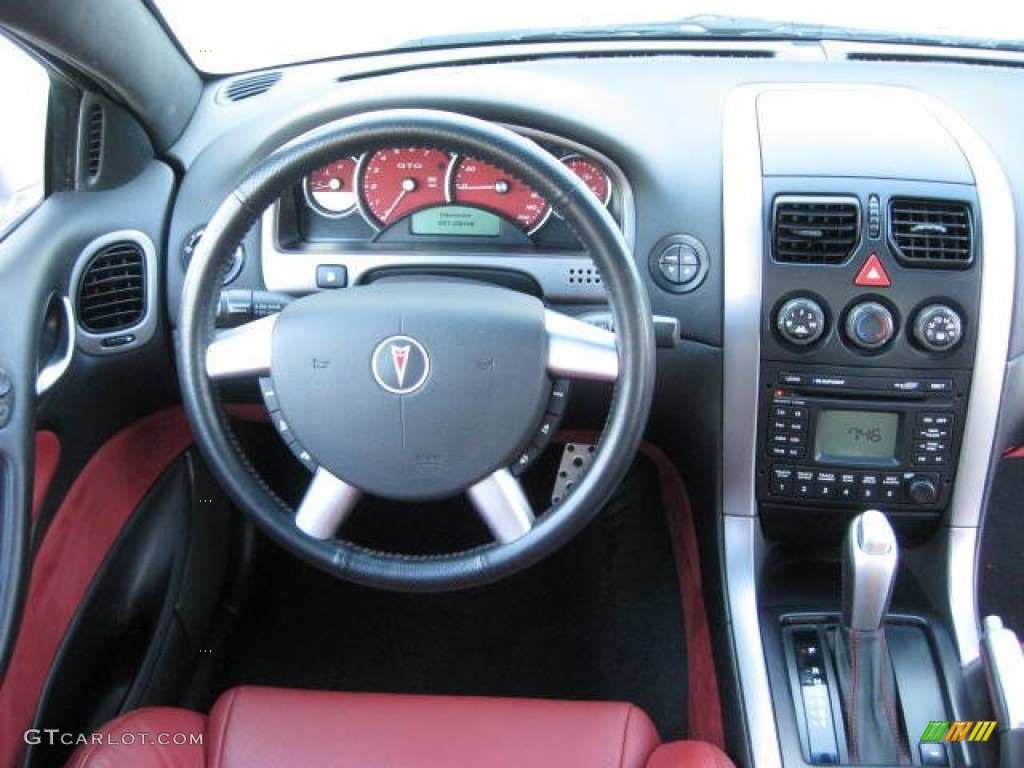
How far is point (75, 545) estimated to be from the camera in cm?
157

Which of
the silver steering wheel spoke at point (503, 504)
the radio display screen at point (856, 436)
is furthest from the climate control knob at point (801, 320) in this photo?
the silver steering wheel spoke at point (503, 504)

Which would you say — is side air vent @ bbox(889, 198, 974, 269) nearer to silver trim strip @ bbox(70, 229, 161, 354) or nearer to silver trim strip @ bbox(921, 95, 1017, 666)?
silver trim strip @ bbox(921, 95, 1017, 666)

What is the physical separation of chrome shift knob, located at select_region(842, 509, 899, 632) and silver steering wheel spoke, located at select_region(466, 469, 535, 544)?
1.37ft

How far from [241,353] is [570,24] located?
3.08 ft

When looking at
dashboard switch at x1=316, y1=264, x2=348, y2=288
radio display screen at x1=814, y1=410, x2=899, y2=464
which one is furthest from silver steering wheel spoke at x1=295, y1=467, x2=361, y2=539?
radio display screen at x1=814, y1=410, x2=899, y2=464

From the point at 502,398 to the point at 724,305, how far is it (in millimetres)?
473

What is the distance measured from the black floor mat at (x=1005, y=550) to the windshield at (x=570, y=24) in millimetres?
902

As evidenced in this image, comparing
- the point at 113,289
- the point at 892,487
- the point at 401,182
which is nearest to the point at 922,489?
the point at 892,487

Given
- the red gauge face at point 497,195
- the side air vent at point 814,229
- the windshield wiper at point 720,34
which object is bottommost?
the side air vent at point 814,229

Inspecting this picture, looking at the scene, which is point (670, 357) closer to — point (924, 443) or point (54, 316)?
point (924, 443)

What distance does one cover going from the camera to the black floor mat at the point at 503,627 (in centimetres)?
215

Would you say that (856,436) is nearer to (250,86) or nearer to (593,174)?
(593,174)

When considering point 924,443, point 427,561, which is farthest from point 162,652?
point 924,443

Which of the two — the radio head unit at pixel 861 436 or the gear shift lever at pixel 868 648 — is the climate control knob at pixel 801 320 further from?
the gear shift lever at pixel 868 648
